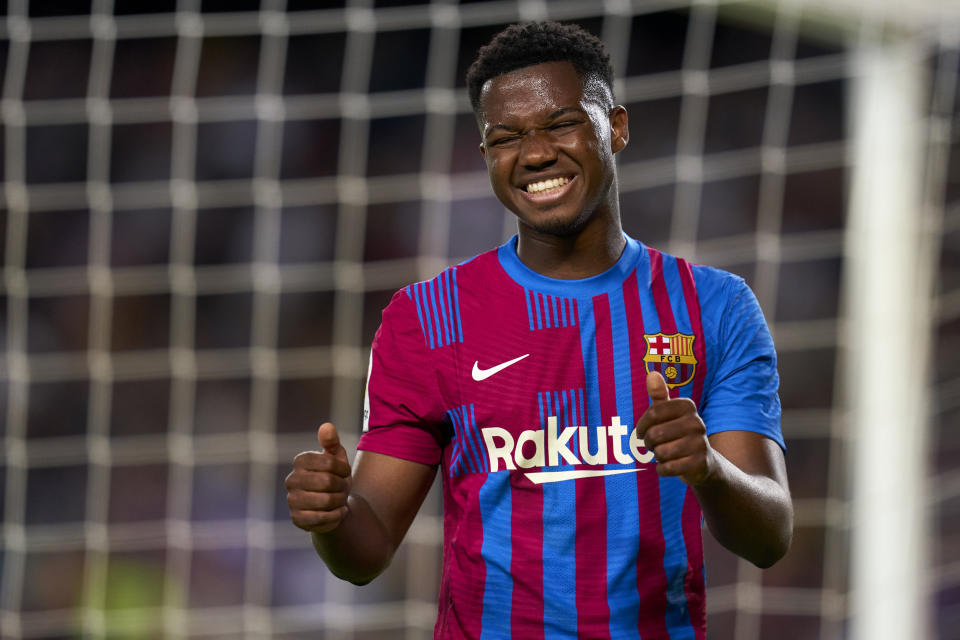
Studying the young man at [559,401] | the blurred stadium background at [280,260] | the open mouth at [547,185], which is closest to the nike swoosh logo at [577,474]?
the young man at [559,401]

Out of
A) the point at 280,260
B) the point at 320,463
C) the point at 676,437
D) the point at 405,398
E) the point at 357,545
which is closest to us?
the point at 676,437

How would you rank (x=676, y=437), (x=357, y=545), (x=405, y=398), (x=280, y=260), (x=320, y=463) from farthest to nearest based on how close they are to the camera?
(x=280, y=260), (x=405, y=398), (x=357, y=545), (x=320, y=463), (x=676, y=437)

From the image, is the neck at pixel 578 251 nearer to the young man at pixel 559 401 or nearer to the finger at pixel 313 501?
the young man at pixel 559 401

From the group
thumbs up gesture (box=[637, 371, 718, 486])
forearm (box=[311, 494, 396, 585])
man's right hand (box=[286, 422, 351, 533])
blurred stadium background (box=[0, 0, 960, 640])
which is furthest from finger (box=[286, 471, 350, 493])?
blurred stadium background (box=[0, 0, 960, 640])

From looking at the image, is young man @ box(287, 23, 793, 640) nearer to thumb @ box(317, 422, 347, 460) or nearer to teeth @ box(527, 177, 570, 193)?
teeth @ box(527, 177, 570, 193)

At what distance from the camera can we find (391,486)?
1454mm

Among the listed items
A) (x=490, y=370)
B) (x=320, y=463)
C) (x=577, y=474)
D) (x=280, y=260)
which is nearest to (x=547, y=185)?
(x=490, y=370)

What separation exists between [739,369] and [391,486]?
0.48 meters

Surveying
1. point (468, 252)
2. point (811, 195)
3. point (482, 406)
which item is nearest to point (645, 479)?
point (482, 406)

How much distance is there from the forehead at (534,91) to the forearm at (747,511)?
1.69ft

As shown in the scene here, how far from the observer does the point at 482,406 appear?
1.42 meters

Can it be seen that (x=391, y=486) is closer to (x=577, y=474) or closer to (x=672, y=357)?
(x=577, y=474)

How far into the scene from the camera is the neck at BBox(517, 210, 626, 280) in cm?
151

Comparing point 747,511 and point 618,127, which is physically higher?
point 618,127
